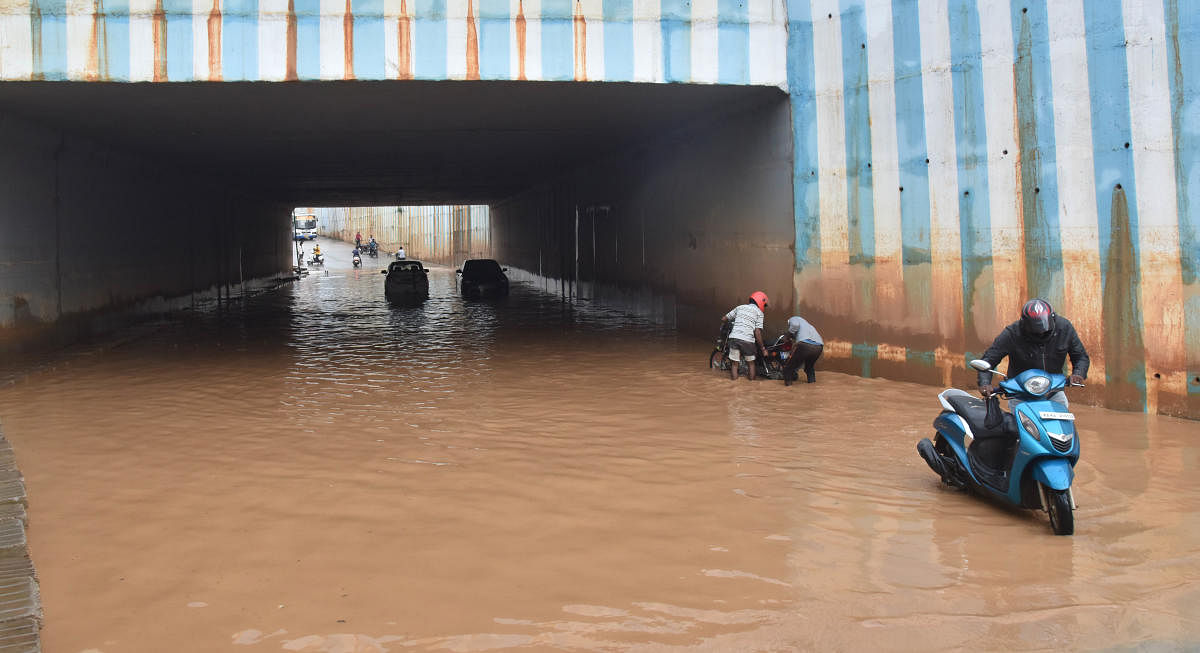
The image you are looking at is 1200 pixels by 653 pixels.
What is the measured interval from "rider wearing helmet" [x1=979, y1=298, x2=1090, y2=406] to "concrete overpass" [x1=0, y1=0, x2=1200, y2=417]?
3.89 m

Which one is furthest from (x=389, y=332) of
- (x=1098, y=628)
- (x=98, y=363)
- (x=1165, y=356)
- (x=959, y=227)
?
(x=1098, y=628)

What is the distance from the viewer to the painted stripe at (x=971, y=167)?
37.5 feet

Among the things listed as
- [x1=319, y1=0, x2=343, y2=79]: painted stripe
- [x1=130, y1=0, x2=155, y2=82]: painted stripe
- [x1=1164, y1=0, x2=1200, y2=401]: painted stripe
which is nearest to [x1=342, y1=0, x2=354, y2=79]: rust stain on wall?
[x1=319, y1=0, x2=343, y2=79]: painted stripe

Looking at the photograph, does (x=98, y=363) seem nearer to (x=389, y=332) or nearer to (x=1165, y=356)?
(x=389, y=332)

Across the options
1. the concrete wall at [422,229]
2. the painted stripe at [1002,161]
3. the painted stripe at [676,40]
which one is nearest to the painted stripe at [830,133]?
the painted stripe at [676,40]

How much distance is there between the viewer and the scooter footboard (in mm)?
5926

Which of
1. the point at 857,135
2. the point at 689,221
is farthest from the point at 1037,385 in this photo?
the point at 689,221

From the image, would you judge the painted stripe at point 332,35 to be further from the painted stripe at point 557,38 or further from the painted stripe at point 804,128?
the painted stripe at point 804,128

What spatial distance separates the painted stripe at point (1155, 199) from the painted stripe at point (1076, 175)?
47 cm

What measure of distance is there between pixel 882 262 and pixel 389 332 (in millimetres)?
11214

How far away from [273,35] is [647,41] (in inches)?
197

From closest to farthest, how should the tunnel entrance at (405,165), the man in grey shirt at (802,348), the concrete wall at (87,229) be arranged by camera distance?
the man in grey shirt at (802,348) → the tunnel entrance at (405,165) → the concrete wall at (87,229)

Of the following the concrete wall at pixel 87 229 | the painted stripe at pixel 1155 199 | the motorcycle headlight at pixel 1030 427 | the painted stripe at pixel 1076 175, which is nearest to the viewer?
the motorcycle headlight at pixel 1030 427

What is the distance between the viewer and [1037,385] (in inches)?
244
